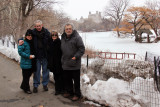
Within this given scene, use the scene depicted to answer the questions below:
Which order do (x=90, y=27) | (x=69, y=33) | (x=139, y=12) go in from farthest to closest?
(x=90, y=27) → (x=139, y=12) → (x=69, y=33)

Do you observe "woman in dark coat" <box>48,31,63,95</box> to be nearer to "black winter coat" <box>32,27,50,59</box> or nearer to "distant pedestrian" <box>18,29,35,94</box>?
"black winter coat" <box>32,27,50,59</box>

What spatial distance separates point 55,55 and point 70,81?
0.85m

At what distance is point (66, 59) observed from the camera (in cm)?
372

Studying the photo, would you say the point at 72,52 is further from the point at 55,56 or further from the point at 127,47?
the point at 127,47

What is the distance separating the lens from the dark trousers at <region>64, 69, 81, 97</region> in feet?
12.5

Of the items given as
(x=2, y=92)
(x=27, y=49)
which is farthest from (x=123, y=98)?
(x=2, y=92)

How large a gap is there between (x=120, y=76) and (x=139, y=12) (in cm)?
3021

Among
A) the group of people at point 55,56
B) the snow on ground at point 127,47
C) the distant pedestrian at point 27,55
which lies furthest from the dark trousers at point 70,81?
the snow on ground at point 127,47

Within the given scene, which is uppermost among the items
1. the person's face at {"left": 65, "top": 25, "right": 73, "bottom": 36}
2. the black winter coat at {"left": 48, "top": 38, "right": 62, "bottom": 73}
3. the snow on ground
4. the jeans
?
the person's face at {"left": 65, "top": 25, "right": 73, "bottom": 36}

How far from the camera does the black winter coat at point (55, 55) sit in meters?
3.93

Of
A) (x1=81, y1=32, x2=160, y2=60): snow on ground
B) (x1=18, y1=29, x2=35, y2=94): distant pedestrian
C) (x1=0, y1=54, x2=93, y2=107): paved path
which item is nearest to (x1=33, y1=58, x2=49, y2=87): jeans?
(x1=18, y1=29, x2=35, y2=94): distant pedestrian

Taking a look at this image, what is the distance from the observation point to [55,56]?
3959 millimetres

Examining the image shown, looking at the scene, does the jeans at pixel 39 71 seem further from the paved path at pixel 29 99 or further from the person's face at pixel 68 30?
the person's face at pixel 68 30

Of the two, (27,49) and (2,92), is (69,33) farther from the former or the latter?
(2,92)
